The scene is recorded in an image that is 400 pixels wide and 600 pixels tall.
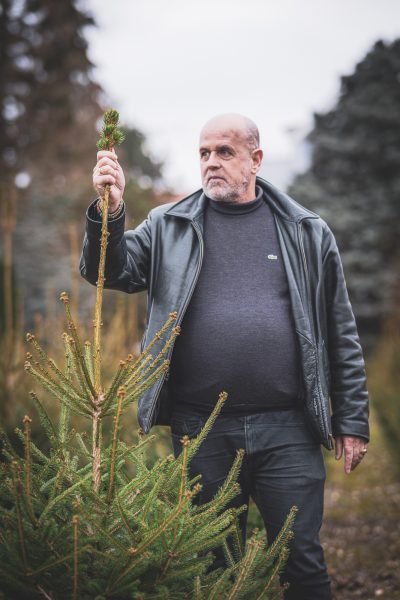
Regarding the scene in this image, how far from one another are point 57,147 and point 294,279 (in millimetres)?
15837

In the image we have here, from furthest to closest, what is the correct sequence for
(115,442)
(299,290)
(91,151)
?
1. (91,151)
2. (299,290)
3. (115,442)

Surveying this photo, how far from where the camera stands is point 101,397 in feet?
5.97

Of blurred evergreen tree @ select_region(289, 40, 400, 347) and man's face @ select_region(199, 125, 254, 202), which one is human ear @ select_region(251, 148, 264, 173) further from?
blurred evergreen tree @ select_region(289, 40, 400, 347)

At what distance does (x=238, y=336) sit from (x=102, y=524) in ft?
3.73

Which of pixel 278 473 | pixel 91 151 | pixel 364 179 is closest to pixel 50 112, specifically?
pixel 91 151

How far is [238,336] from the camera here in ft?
8.47

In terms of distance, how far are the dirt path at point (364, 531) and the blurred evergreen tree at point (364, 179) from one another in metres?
7.91

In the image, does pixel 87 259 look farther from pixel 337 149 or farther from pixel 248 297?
pixel 337 149

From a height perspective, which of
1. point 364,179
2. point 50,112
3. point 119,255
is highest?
point 50,112

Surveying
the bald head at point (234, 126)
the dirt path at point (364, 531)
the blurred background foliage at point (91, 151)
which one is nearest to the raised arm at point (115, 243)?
the bald head at point (234, 126)

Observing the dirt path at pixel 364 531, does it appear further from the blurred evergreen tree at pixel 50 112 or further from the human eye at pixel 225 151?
the blurred evergreen tree at pixel 50 112

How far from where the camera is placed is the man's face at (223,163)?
283cm

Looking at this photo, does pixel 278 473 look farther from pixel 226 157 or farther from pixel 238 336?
pixel 226 157

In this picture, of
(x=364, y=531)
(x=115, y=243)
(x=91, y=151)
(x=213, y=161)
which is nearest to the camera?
(x=115, y=243)
